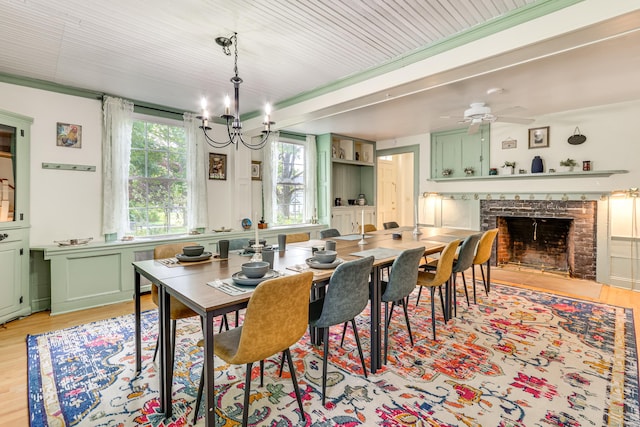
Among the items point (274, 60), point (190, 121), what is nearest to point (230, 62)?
point (274, 60)

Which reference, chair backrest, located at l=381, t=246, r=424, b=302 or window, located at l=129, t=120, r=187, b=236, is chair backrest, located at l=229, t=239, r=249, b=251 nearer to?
chair backrest, located at l=381, t=246, r=424, b=302

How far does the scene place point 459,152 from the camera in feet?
19.8

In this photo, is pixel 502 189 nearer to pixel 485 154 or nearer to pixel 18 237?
A: pixel 485 154

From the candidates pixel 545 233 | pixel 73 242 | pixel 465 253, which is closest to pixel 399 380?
pixel 465 253

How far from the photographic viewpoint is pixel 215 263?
94.3 inches

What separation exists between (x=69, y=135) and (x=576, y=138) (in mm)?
6928

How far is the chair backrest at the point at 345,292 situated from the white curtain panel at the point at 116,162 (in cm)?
342

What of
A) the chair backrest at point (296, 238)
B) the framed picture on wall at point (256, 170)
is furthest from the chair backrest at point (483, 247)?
the framed picture on wall at point (256, 170)

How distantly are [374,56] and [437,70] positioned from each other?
2.09ft

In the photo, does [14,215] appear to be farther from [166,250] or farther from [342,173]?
[342,173]

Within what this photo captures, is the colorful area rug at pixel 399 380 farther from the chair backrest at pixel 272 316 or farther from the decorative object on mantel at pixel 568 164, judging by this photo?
the decorative object on mantel at pixel 568 164

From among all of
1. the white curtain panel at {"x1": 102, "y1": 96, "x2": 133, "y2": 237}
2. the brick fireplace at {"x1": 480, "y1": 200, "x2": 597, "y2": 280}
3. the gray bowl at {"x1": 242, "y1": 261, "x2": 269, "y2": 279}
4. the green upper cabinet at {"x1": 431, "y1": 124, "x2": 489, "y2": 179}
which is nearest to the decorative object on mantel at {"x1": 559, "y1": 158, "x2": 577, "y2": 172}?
the brick fireplace at {"x1": 480, "y1": 200, "x2": 597, "y2": 280}

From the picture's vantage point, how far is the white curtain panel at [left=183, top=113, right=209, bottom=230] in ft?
15.7

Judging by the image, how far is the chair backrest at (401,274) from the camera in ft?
7.89
